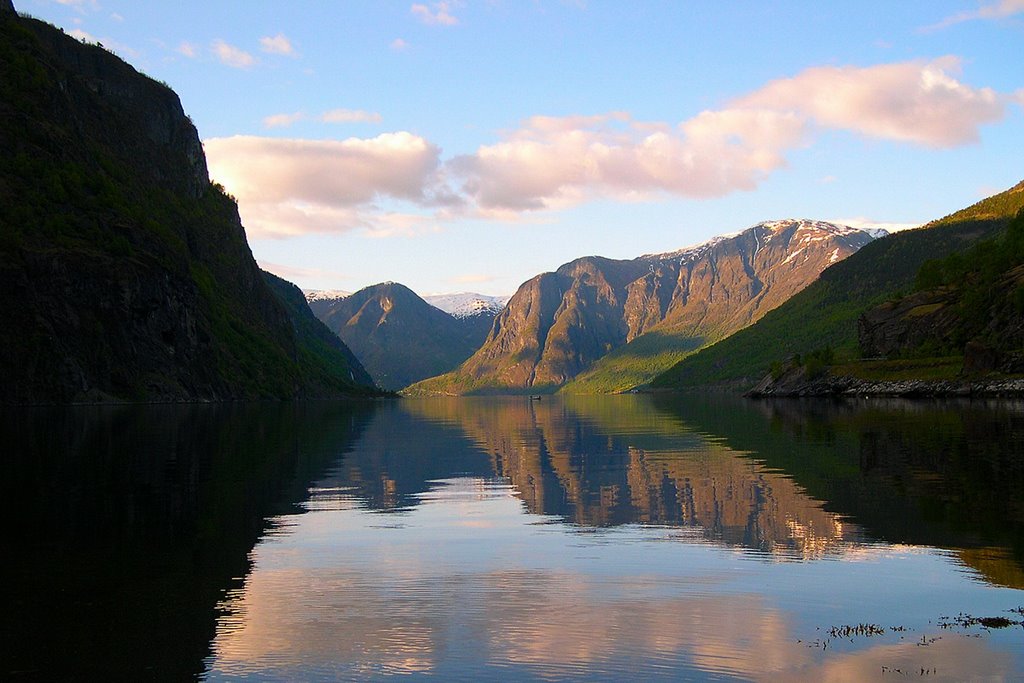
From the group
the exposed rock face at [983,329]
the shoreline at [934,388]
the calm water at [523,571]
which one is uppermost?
the exposed rock face at [983,329]

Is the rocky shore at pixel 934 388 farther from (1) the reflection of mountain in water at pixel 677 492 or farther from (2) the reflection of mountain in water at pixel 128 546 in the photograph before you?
(2) the reflection of mountain in water at pixel 128 546

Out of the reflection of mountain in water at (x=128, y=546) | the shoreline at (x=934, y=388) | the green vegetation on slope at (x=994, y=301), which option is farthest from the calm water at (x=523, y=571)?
the green vegetation on slope at (x=994, y=301)

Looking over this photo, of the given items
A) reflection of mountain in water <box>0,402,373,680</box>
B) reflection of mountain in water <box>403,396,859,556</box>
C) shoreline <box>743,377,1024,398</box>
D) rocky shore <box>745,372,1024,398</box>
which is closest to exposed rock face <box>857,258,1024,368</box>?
rocky shore <box>745,372,1024,398</box>

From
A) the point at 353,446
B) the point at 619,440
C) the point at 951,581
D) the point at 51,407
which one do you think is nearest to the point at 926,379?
the point at 619,440

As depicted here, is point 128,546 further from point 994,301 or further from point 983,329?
point 994,301

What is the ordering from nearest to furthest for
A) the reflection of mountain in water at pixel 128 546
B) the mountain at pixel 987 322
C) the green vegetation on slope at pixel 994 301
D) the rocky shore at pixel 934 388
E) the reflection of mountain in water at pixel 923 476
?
1. the reflection of mountain in water at pixel 128 546
2. the reflection of mountain in water at pixel 923 476
3. the rocky shore at pixel 934 388
4. the mountain at pixel 987 322
5. the green vegetation on slope at pixel 994 301

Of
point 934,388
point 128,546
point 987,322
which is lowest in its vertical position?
point 128,546

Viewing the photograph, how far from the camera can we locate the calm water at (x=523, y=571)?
57.5 feet

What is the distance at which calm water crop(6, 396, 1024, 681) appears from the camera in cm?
1753

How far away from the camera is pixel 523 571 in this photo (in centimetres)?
2548

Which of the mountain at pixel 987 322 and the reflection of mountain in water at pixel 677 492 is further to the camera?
the mountain at pixel 987 322

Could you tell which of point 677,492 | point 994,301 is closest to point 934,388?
point 994,301

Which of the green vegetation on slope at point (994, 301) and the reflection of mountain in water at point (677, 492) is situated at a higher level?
the green vegetation on slope at point (994, 301)

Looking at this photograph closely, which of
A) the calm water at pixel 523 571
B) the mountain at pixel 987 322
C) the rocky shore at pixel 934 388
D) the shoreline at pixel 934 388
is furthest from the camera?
the mountain at pixel 987 322
